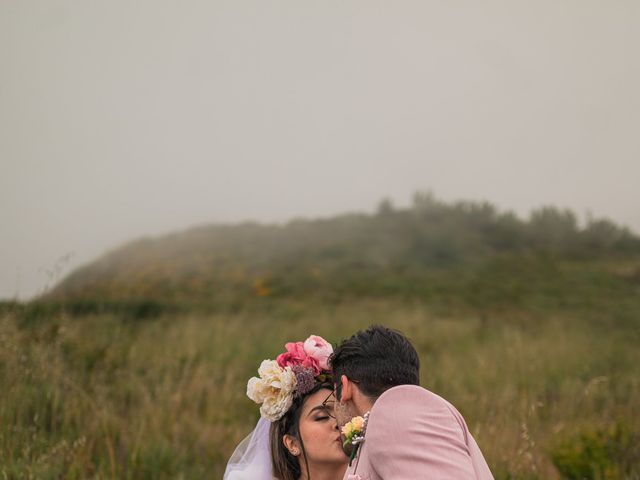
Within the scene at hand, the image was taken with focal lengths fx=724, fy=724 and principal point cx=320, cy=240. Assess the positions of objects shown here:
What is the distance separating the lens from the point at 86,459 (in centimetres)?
583

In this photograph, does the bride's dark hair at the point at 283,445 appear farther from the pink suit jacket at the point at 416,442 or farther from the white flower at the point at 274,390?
the pink suit jacket at the point at 416,442

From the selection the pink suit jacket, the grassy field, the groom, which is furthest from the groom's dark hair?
the grassy field

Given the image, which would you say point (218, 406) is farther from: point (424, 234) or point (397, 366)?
point (424, 234)

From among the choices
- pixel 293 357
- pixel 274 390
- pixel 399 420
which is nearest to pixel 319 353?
pixel 293 357

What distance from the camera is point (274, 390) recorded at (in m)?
4.46

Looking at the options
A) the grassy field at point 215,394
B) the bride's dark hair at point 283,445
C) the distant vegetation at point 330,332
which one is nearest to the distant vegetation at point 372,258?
the distant vegetation at point 330,332

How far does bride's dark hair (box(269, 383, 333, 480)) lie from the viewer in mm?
4477

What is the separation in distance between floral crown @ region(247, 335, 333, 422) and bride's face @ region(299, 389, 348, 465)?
0.09 meters

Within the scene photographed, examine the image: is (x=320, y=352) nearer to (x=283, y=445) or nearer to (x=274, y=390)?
(x=274, y=390)

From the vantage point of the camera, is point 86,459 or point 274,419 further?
point 86,459

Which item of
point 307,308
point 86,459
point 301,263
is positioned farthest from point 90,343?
point 301,263

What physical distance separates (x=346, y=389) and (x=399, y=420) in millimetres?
599

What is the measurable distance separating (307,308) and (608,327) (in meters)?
10.3

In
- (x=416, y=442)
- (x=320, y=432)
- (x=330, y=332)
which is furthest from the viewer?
(x=330, y=332)
